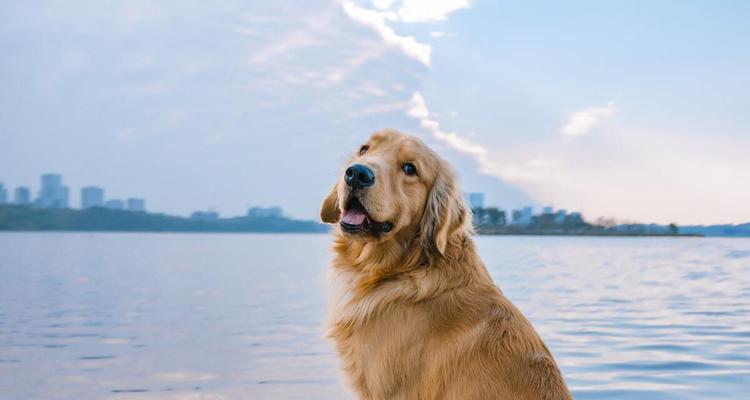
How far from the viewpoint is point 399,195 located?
4.07 m

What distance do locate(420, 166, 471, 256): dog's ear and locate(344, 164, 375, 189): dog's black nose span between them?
44 centimetres

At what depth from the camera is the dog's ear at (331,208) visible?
4.52 m

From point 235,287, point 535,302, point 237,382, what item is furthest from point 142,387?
point 235,287

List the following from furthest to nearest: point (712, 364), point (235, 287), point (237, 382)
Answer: point (235, 287)
point (712, 364)
point (237, 382)

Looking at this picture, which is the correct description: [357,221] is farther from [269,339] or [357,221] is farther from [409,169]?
[269,339]

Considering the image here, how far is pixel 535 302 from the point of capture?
15375mm

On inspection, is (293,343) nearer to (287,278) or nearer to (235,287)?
(235,287)

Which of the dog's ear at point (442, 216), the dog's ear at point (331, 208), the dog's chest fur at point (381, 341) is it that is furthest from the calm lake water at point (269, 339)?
the dog's ear at point (442, 216)

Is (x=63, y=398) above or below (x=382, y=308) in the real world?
below

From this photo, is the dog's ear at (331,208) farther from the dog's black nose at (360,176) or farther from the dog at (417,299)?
the dog's black nose at (360,176)

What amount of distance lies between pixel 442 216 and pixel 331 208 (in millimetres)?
749

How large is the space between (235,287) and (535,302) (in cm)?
822

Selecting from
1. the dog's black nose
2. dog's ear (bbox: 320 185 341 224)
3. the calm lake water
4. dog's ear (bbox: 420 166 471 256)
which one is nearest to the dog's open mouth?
the dog's black nose

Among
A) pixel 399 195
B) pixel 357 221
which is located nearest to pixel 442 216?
pixel 399 195
